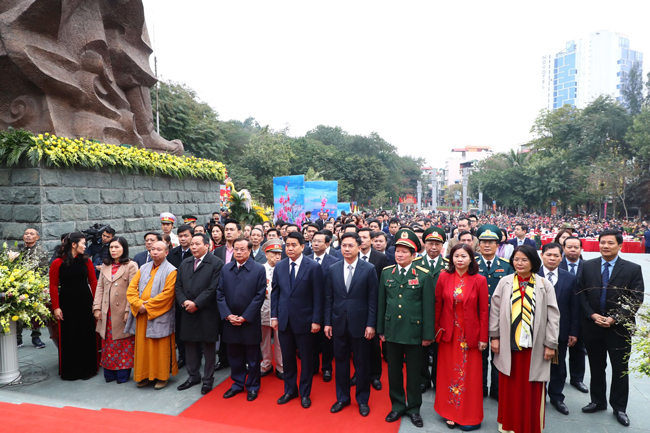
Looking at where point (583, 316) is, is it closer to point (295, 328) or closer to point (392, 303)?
point (392, 303)

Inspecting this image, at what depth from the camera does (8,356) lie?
14.6 ft

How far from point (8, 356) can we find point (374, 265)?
4.15 metres

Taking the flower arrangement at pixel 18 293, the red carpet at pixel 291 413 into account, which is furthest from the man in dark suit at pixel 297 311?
the flower arrangement at pixel 18 293

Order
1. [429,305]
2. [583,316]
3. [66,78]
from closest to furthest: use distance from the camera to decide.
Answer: [429,305], [583,316], [66,78]

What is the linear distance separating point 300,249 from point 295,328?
0.81 metres

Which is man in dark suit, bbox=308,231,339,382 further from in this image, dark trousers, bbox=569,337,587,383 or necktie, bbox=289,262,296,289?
dark trousers, bbox=569,337,587,383

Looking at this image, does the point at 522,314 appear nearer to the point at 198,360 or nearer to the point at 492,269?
the point at 492,269

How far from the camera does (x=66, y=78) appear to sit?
7.02 metres

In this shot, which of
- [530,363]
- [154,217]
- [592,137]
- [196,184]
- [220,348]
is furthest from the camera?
[592,137]

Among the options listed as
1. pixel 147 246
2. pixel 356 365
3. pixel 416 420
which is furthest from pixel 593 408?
pixel 147 246

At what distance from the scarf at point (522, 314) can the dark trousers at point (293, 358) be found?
195 cm

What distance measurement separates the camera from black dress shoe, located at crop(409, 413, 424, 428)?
3770 mm

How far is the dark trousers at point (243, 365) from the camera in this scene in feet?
14.4

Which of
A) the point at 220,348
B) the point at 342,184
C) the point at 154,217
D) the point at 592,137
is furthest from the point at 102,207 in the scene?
the point at 592,137
